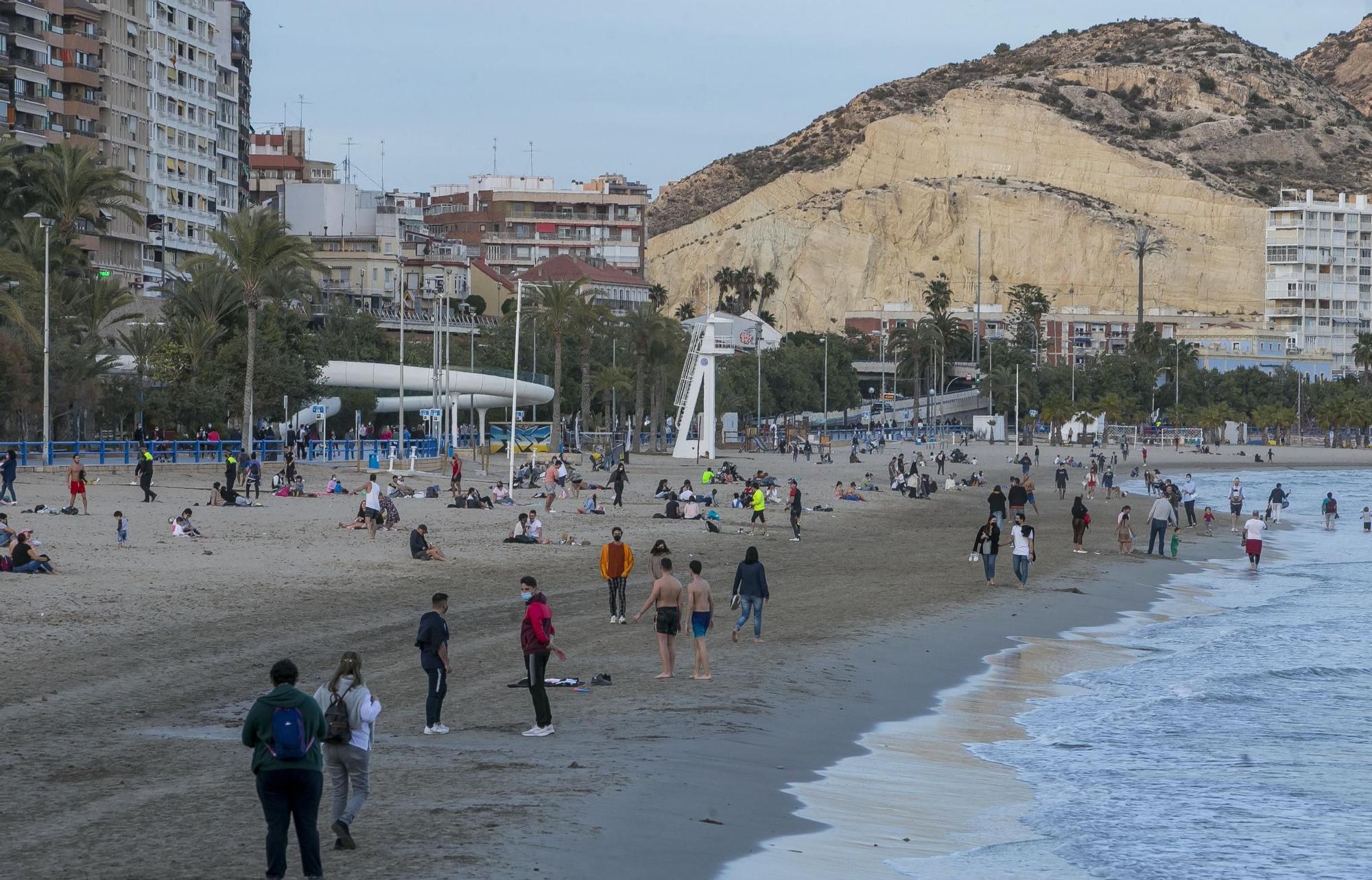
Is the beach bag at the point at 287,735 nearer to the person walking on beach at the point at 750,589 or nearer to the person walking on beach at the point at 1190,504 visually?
the person walking on beach at the point at 750,589

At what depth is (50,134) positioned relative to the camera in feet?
252

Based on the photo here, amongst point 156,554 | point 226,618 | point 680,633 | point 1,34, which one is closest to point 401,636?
point 226,618

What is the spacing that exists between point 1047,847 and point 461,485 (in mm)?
34604

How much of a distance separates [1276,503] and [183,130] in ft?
222

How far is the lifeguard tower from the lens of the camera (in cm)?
6794

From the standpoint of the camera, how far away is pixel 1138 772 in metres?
14.5

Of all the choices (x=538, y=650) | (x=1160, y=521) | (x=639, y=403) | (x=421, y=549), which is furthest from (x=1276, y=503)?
(x=538, y=650)

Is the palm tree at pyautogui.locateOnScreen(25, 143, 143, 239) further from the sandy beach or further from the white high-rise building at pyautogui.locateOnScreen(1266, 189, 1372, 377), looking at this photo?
the white high-rise building at pyautogui.locateOnScreen(1266, 189, 1372, 377)

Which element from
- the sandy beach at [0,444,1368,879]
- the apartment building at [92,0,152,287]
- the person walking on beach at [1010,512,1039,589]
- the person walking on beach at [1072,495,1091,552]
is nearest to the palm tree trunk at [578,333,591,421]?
the apartment building at [92,0,152,287]

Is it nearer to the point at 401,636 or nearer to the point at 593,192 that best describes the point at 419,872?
the point at 401,636

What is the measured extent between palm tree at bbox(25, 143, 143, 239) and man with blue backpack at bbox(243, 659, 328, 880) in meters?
44.4

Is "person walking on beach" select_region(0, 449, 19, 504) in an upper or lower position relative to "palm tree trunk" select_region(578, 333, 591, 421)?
lower

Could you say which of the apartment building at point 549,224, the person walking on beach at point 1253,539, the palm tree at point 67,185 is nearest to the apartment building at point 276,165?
the apartment building at point 549,224

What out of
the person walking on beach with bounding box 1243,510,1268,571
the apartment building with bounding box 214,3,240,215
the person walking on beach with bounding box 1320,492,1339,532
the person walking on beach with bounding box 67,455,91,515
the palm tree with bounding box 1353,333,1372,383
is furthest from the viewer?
the palm tree with bounding box 1353,333,1372,383
